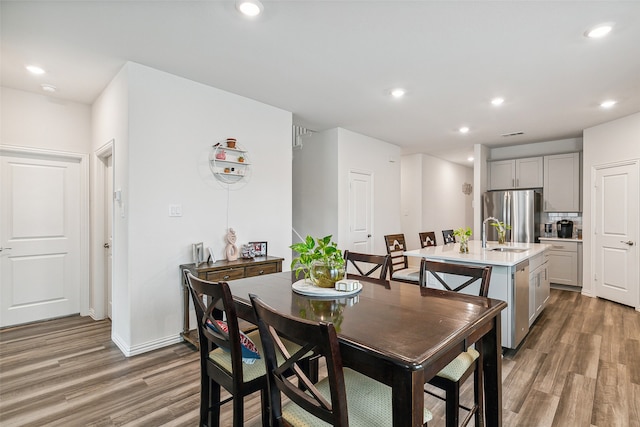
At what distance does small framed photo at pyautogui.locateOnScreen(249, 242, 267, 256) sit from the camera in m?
3.61

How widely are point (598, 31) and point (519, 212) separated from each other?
3.98 m

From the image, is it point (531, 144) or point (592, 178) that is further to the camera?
point (531, 144)

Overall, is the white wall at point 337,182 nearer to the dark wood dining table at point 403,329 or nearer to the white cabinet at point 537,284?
the white cabinet at point 537,284

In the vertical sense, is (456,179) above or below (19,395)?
above

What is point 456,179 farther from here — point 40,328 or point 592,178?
point 40,328

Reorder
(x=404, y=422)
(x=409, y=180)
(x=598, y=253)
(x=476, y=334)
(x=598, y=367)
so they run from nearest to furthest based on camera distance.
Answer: (x=404, y=422)
(x=476, y=334)
(x=598, y=367)
(x=598, y=253)
(x=409, y=180)

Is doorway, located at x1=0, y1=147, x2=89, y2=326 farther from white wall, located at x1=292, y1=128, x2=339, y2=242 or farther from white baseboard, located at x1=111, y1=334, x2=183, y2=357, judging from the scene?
white wall, located at x1=292, y1=128, x2=339, y2=242

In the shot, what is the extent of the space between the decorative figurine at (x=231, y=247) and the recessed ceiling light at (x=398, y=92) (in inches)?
92.8

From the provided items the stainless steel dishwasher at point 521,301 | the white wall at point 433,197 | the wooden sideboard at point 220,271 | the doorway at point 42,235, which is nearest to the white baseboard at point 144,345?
the wooden sideboard at point 220,271

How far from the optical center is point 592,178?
4.91 m

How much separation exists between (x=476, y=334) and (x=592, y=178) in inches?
199

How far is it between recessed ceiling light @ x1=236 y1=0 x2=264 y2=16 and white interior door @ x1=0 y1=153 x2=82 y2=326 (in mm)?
3160

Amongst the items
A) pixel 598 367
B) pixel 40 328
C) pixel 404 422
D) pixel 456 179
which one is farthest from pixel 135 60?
pixel 456 179

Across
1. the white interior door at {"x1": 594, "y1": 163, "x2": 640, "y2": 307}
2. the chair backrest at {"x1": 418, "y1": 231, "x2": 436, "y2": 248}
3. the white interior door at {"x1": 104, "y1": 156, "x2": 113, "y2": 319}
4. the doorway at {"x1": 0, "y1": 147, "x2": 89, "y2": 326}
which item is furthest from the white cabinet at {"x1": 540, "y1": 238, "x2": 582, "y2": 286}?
the doorway at {"x1": 0, "y1": 147, "x2": 89, "y2": 326}
